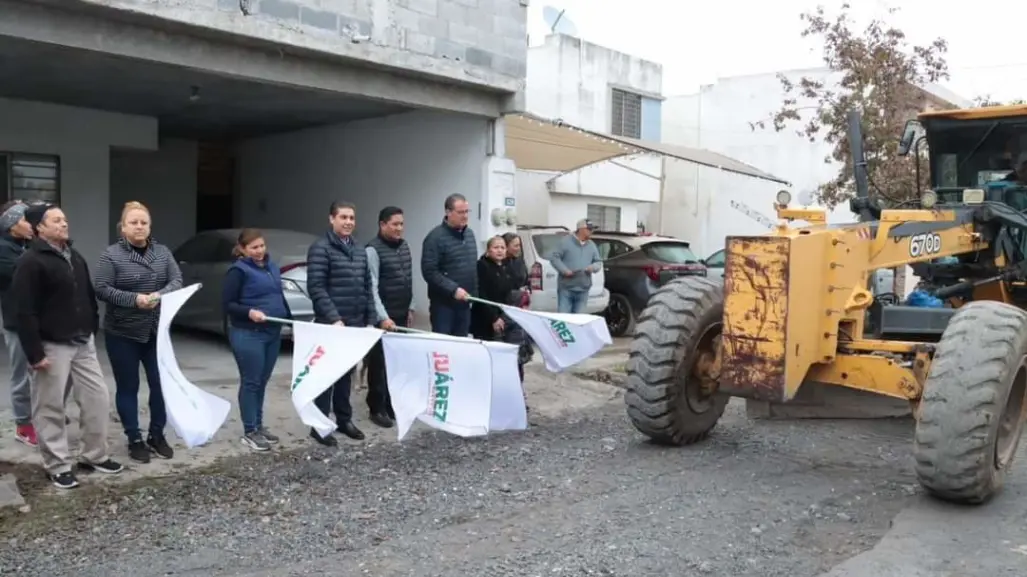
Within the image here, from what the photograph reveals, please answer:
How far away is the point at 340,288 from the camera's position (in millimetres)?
6453

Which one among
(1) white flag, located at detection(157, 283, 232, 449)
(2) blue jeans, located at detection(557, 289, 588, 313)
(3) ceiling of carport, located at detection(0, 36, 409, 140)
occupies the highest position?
(3) ceiling of carport, located at detection(0, 36, 409, 140)

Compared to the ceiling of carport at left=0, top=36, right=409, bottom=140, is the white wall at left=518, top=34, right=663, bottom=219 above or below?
above

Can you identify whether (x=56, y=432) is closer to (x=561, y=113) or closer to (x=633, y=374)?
(x=633, y=374)

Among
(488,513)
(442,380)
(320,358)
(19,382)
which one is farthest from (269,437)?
(488,513)

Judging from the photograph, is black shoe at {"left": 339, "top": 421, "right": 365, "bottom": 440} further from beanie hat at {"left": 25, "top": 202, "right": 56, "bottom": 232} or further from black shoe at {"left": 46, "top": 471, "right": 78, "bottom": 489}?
beanie hat at {"left": 25, "top": 202, "right": 56, "bottom": 232}

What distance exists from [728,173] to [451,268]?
1703 centimetres

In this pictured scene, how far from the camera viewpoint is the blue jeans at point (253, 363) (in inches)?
241

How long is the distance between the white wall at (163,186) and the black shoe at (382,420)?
8.78 metres

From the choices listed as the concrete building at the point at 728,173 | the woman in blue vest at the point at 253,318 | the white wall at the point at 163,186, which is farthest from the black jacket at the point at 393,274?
the concrete building at the point at 728,173

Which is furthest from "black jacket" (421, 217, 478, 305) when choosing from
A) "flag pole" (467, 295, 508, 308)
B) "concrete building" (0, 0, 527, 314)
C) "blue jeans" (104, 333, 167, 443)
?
"concrete building" (0, 0, 527, 314)

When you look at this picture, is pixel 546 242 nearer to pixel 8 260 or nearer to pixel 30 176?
pixel 30 176

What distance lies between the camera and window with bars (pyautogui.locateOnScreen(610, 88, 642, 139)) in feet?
72.6

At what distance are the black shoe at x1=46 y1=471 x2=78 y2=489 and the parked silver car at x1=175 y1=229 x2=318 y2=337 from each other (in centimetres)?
422

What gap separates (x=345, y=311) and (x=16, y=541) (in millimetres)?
2604
